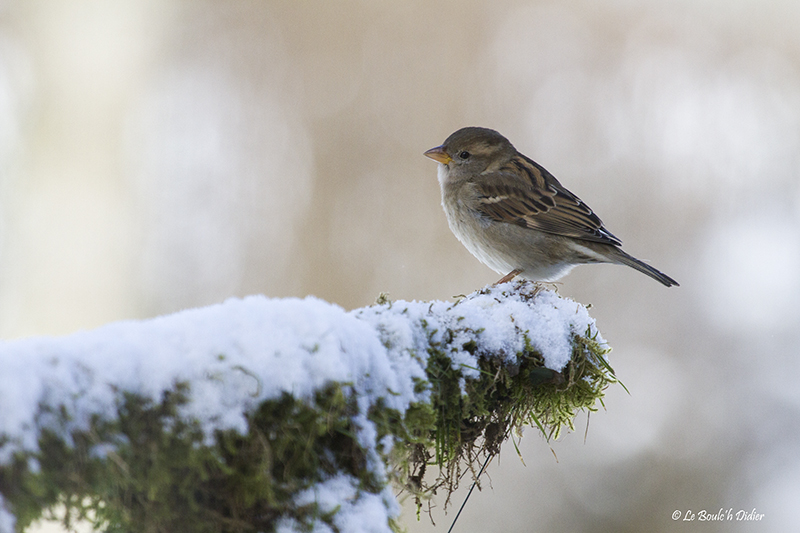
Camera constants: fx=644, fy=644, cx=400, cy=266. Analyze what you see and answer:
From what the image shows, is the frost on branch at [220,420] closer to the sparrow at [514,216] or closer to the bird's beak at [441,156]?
the sparrow at [514,216]

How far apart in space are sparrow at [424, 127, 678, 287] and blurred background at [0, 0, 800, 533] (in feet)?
14.1

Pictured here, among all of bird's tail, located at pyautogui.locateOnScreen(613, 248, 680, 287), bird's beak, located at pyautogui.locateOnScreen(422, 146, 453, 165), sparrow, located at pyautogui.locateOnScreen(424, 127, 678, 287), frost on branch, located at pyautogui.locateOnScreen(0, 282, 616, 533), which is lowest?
frost on branch, located at pyautogui.locateOnScreen(0, 282, 616, 533)

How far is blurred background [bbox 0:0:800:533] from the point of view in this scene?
866cm

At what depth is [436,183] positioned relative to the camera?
10.4 metres

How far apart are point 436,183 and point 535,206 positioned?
581 cm

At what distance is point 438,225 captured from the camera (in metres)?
10.3

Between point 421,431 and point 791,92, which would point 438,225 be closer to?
point 791,92

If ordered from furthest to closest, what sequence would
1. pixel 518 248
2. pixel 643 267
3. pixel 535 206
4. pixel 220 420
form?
pixel 535 206, pixel 518 248, pixel 643 267, pixel 220 420

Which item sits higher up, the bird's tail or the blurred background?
the blurred background
